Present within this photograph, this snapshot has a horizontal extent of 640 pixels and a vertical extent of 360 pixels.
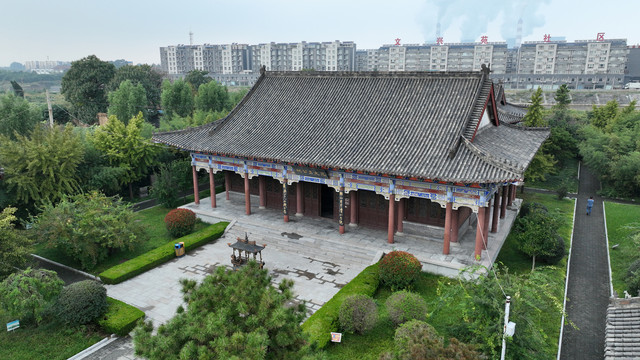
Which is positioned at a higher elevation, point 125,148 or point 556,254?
point 125,148

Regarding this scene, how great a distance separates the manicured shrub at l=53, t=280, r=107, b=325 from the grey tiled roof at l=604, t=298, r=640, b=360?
14.9 metres

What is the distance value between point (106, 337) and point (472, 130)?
1592 centimetres

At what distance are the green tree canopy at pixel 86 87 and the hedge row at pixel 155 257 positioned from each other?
41.4 m

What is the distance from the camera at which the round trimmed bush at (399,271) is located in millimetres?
16219

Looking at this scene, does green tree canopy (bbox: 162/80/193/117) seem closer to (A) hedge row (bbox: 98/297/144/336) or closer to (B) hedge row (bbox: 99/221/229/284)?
(B) hedge row (bbox: 99/221/229/284)

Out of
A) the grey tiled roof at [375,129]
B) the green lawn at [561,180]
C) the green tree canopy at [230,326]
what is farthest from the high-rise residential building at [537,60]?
the green tree canopy at [230,326]

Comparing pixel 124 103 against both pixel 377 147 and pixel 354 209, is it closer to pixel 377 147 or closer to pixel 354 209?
pixel 354 209

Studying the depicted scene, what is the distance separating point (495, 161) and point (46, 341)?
54.6 ft

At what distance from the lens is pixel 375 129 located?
66.3ft

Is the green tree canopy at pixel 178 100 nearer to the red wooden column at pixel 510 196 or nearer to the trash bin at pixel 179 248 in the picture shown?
the trash bin at pixel 179 248

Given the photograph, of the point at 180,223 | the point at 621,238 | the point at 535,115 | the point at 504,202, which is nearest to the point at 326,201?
the point at 180,223

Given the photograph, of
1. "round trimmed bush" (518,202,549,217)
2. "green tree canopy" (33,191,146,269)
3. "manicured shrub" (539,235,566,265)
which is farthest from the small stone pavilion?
"green tree canopy" (33,191,146,269)

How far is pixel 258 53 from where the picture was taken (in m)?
127

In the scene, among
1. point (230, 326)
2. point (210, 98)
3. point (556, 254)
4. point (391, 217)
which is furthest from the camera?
point (210, 98)
